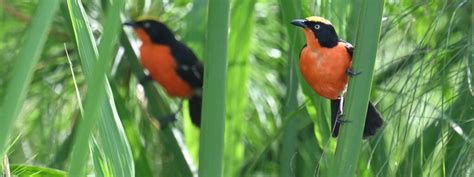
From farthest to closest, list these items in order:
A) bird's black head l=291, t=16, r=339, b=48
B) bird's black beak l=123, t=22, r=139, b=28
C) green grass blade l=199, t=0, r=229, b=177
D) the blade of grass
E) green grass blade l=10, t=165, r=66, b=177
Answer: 1. bird's black beak l=123, t=22, r=139, b=28
2. bird's black head l=291, t=16, r=339, b=48
3. the blade of grass
4. green grass blade l=10, t=165, r=66, b=177
5. green grass blade l=199, t=0, r=229, b=177

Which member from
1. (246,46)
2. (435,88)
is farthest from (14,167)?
(435,88)

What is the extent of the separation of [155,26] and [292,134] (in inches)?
21.8

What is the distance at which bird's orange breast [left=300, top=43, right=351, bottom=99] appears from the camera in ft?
5.16

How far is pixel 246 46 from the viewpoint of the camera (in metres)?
1.72

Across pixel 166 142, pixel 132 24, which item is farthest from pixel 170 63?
pixel 166 142

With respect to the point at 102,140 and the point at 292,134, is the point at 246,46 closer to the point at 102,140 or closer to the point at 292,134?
the point at 292,134

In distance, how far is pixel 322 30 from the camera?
1.66m

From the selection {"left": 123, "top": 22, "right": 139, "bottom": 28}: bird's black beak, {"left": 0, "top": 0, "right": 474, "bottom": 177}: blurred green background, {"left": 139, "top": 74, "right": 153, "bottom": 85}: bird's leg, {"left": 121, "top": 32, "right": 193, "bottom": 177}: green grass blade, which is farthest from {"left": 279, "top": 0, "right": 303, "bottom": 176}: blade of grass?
{"left": 123, "top": 22, "right": 139, "bottom": 28}: bird's black beak

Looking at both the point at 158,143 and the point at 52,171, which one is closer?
the point at 52,171

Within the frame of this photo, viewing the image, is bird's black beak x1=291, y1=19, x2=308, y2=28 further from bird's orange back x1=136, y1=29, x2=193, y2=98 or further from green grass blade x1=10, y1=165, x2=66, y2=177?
bird's orange back x1=136, y1=29, x2=193, y2=98

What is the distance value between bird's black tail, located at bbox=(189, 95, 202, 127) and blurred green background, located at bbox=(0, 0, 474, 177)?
0.07 ft

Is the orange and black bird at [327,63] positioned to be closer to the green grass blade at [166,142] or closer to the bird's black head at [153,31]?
the green grass blade at [166,142]

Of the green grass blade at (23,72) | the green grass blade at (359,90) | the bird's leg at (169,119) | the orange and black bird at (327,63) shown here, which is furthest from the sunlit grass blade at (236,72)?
the green grass blade at (23,72)

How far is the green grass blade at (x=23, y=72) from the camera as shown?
2.83 ft
